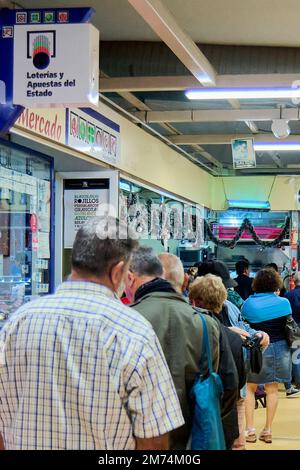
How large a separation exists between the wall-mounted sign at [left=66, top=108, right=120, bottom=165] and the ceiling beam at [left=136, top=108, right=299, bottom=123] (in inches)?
64.5

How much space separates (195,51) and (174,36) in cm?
73

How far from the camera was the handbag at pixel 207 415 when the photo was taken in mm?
2924

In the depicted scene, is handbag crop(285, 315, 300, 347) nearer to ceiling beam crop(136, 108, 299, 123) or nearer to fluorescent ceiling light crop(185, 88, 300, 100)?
fluorescent ceiling light crop(185, 88, 300, 100)

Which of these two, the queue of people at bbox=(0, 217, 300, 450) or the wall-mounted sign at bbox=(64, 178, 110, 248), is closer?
the queue of people at bbox=(0, 217, 300, 450)

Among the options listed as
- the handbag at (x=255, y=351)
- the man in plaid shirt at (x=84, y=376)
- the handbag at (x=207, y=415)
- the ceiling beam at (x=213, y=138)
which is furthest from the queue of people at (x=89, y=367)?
the ceiling beam at (x=213, y=138)

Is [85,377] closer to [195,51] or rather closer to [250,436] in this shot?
A: [195,51]

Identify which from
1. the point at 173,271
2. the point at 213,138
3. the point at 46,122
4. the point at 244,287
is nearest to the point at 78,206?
the point at 46,122

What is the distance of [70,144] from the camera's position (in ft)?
21.5

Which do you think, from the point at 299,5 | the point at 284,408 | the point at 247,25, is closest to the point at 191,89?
the point at 247,25

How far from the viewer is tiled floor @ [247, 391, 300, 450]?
22.1ft

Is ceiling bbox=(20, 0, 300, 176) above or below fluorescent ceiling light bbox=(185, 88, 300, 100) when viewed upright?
above

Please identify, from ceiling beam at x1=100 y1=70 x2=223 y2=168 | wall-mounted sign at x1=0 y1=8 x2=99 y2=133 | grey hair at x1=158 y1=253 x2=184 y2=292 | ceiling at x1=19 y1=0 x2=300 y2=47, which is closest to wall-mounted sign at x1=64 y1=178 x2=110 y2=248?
ceiling beam at x1=100 y1=70 x2=223 y2=168

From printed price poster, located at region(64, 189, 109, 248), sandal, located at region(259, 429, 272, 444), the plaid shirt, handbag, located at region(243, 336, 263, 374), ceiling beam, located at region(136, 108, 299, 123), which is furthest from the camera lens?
ceiling beam, located at region(136, 108, 299, 123)

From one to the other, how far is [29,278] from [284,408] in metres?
3.82
